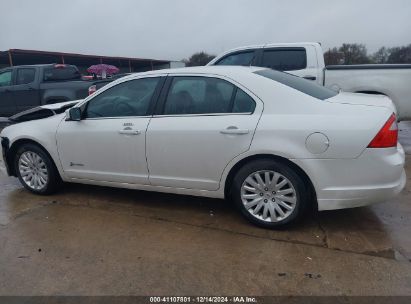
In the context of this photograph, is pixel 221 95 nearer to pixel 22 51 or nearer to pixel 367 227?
pixel 367 227

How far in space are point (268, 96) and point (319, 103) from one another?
0.46m

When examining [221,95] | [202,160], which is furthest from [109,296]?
[221,95]

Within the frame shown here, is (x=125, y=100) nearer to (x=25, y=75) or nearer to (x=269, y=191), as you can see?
(x=269, y=191)

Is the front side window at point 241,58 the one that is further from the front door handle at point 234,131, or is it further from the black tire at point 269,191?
the black tire at point 269,191

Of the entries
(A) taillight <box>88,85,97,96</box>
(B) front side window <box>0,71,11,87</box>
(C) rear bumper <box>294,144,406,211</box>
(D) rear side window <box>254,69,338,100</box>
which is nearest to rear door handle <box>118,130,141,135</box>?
(D) rear side window <box>254,69,338,100</box>

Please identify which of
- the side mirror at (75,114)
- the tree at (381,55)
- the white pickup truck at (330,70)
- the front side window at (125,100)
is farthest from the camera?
the tree at (381,55)

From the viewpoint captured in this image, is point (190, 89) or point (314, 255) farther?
point (190, 89)

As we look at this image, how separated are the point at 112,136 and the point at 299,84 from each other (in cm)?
205

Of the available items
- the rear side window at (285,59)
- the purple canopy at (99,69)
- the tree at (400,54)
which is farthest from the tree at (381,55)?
the rear side window at (285,59)

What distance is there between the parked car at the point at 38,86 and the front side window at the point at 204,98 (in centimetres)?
619

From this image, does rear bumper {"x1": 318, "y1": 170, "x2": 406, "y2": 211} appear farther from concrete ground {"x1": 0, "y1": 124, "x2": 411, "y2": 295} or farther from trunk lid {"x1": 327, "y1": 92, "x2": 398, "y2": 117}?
trunk lid {"x1": 327, "y1": 92, "x2": 398, "y2": 117}

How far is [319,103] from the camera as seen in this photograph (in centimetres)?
346

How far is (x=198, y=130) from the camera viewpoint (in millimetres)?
3734

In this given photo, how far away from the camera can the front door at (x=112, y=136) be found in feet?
13.4
